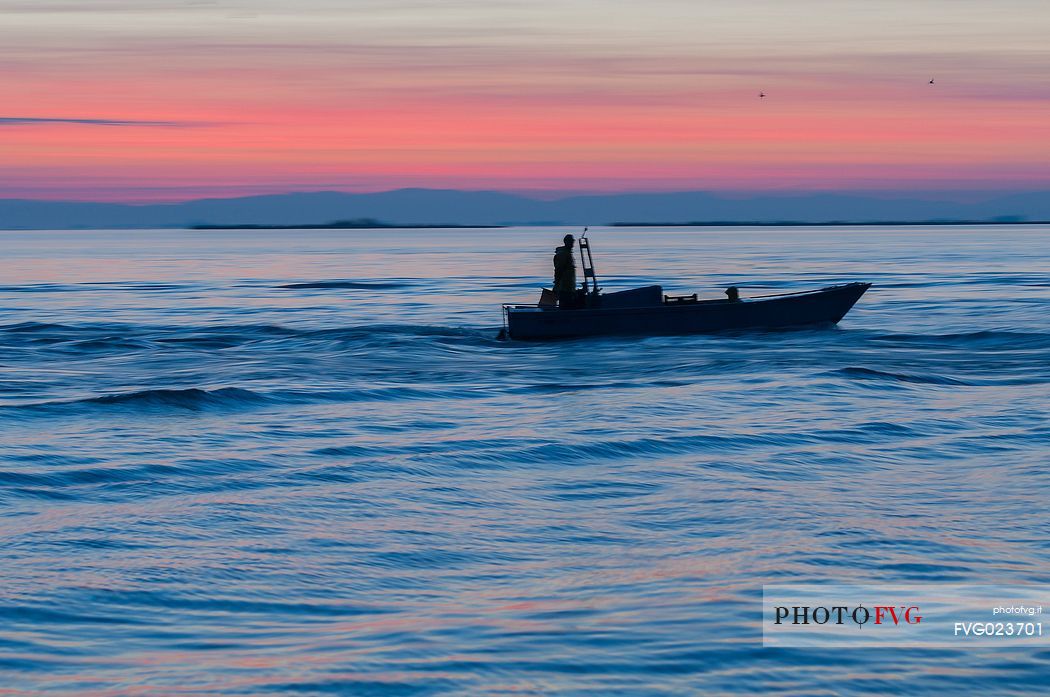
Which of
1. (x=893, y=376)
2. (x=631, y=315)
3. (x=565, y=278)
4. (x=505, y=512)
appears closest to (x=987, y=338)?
(x=893, y=376)

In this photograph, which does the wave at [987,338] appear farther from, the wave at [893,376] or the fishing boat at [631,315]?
the wave at [893,376]

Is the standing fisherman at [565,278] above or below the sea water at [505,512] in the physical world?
above

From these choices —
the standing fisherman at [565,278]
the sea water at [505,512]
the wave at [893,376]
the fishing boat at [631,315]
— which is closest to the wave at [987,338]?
the sea water at [505,512]

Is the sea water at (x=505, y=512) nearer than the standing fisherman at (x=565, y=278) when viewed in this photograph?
Yes

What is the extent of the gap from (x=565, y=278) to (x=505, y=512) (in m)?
18.5

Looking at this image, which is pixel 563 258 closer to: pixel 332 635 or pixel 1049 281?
pixel 332 635

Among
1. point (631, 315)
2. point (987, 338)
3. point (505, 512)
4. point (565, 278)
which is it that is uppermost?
point (565, 278)

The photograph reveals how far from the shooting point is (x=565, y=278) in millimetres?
31234

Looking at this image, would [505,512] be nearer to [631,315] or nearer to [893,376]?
[893,376]

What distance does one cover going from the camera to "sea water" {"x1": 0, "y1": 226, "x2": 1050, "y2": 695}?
841 cm

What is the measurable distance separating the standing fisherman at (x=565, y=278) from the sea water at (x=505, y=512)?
1.19 meters

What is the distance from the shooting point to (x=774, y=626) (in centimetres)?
914

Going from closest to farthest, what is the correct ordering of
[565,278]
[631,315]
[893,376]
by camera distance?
1. [893,376]
2. [565,278]
3. [631,315]

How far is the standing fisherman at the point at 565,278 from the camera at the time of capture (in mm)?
30406
